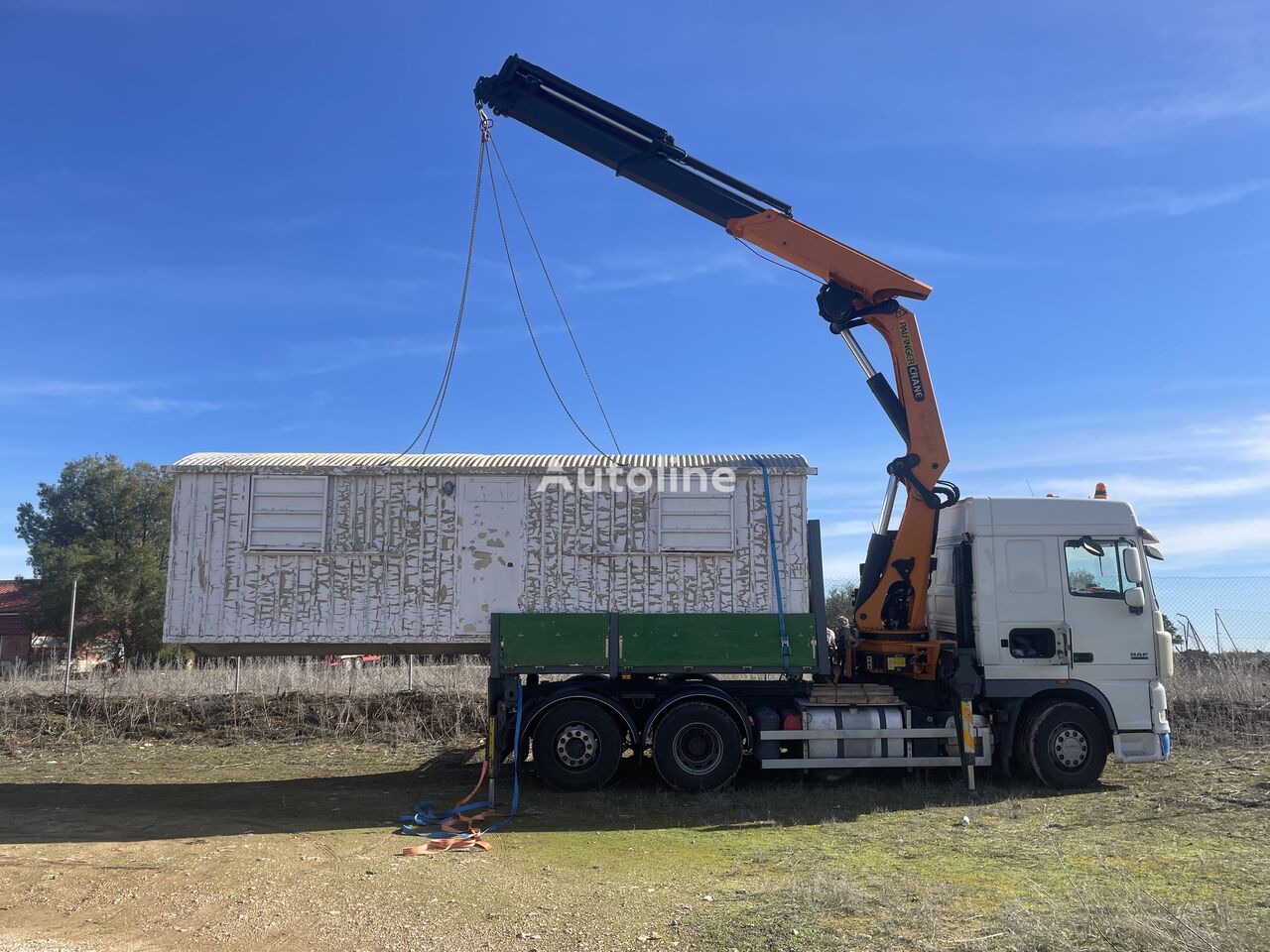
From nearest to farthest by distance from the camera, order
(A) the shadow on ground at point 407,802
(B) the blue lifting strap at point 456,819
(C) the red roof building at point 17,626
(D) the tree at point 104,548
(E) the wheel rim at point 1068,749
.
A: (B) the blue lifting strap at point 456,819 → (A) the shadow on ground at point 407,802 → (E) the wheel rim at point 1068,749 → (D) the tree at point 104,548 → (C) the red roof building at point 17,626

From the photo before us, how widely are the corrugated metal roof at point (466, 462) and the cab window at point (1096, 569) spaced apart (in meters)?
3.42

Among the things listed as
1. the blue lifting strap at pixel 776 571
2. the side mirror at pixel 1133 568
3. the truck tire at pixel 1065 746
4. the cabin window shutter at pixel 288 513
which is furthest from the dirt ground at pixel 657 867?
the cabin window shutter at pixel 288 513

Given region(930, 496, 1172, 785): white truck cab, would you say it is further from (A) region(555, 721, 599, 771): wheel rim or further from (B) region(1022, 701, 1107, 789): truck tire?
(A) region(555, 721, 599, 771): wheel rim

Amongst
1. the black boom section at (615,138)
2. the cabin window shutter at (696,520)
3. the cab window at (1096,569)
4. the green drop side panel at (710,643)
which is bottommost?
the green drop side panel at (710,643)

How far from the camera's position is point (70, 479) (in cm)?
3534

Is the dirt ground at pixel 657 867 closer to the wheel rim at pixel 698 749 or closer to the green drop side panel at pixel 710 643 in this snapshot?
the wheel rim at pixel 698 749

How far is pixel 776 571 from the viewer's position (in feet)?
36.1

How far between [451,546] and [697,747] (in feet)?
13.0

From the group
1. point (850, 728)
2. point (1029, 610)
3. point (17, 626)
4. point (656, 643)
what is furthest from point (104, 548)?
point (1029, 610)

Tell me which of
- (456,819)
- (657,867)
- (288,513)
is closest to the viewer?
(657,867)

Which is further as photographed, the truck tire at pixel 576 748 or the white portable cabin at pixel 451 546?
the white portable cabin at pixel 451 546

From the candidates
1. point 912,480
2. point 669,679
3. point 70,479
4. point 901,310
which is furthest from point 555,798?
point 70,479

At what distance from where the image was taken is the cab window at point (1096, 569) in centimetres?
1091

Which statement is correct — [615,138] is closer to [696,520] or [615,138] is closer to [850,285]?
[850,285]
